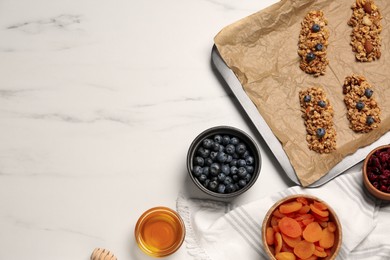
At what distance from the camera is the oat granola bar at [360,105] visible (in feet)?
5.59

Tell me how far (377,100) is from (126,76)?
616 mm

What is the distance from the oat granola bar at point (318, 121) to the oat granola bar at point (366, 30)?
0.49ft

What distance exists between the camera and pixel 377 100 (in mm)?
1739

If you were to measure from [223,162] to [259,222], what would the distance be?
0.17 meters

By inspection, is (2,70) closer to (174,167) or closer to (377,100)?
(174,167)

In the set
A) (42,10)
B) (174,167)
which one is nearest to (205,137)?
(174,167)

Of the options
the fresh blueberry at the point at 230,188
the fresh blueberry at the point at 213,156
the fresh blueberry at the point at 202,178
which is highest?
the fresh blueberry at the point at 213,156

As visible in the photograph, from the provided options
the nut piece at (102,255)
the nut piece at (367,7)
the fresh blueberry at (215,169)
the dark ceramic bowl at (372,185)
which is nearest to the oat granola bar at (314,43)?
the nut piece at (367,7)

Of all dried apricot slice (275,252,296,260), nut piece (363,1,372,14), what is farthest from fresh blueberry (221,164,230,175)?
nut piece (363,1,372,14)

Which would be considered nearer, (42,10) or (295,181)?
(295,181)

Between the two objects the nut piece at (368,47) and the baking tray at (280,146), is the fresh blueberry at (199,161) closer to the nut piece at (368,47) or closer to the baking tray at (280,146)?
the baking tray at (280,146)

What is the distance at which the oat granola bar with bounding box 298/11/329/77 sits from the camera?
5.70ft

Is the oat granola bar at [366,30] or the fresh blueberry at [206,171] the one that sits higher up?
the oat granola bar at [366,30]

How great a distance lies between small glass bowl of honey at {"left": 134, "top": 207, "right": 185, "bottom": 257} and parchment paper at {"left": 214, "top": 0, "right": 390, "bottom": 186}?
312 mm
